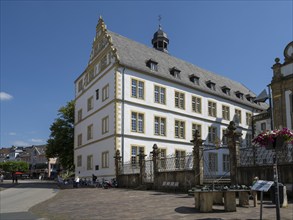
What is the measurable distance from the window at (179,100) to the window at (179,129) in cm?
183

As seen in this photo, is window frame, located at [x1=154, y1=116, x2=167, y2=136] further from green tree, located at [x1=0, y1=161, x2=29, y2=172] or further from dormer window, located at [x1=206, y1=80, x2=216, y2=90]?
green tree, located at [x1=0, y1=161, x2=29, y2=172]

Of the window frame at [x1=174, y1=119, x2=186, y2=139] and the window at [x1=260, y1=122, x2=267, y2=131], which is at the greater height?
the window at [x1=260, y1=122, x2=267, y2=131]

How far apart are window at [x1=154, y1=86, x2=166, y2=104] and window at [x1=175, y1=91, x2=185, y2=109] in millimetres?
2147

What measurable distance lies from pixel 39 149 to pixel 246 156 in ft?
Answer: 365

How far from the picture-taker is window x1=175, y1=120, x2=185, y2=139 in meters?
39.2

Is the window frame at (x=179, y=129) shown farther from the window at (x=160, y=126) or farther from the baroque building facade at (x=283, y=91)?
the baroque building facade at (x=283, y=91)

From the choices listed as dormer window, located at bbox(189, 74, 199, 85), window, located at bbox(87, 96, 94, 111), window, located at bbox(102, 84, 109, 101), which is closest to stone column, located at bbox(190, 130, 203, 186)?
window, located at bbox(102, 84, 109, 101)

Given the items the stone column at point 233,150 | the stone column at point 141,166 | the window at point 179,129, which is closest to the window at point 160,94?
the window at point 179,129

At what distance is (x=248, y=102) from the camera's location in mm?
51719

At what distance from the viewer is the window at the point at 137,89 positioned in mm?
35469

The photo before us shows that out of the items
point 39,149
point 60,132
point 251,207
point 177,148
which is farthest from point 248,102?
point 39,149

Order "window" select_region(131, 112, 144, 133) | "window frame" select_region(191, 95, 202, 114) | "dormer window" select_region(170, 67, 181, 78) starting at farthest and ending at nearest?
"window frame" select_region(191, 95, 202, 114), "dormer window" select_region(170, 67, 181, 78), "window" select_region(131, 112, 144, 133)

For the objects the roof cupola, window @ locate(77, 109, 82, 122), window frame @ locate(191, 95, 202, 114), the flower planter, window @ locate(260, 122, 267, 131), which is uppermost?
the roof cupola

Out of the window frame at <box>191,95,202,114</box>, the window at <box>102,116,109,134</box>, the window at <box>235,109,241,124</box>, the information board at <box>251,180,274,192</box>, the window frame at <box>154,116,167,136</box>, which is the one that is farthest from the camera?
the window at <box>235,109,241,124</box>
